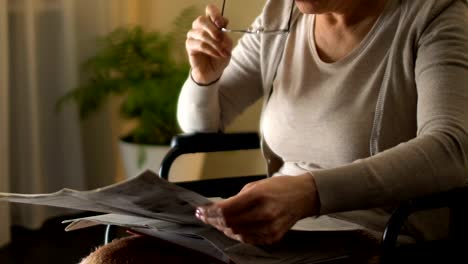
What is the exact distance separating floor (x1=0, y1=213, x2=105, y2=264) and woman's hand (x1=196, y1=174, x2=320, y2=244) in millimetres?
1427

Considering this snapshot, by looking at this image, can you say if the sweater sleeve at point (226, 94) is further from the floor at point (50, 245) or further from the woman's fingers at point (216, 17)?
the floor at point (50, 245)

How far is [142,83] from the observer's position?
2400 mm

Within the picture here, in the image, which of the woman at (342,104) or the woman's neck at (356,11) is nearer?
the woman at (342,104)

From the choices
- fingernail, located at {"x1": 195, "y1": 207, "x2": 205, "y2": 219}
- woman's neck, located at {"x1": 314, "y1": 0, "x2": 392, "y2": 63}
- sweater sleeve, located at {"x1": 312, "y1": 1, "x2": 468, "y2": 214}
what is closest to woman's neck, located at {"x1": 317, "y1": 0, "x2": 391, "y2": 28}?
woman's neck, located at {"x1": 314, "y1": 0, "x2": 392, "y2": 63}

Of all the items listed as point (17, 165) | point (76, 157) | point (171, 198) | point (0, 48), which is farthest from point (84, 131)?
point (171, 198)

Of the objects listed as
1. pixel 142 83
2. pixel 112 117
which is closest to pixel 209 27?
pixel 142 83

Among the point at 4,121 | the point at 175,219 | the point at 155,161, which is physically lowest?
the point at 155,161

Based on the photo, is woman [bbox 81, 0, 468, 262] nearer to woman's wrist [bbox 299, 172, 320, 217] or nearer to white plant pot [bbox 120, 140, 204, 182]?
woman's wrist [bbox 299, 172, 320, 217]

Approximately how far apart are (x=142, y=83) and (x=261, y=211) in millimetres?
1541

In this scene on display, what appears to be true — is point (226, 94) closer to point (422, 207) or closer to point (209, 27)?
point (209, 27)

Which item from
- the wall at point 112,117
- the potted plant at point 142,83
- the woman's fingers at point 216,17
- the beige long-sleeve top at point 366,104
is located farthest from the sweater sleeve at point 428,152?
the wall at point 112,117

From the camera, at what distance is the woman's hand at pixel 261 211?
914 millimetres

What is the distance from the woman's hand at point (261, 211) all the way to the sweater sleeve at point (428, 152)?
1.8 inches

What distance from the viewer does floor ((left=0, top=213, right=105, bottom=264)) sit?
2.28 meters
